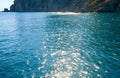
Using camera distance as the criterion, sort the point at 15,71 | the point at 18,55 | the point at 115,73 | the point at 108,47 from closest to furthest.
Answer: the point at 115,73
the point at 15,71
the point at 18,55
the point at 108,47

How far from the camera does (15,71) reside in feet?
109

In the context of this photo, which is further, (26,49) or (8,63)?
(26,49)

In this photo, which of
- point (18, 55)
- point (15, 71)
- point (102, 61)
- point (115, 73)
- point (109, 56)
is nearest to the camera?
point (115, 73)

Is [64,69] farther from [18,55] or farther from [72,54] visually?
[18,55]

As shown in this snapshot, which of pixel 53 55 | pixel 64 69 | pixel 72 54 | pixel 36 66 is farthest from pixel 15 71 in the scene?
pixel 72 54

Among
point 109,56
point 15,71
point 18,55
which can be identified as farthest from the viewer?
point 18,55

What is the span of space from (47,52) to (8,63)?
428 inches

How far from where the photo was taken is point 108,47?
1898 inches

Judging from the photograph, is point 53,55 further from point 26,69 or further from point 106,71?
point 106,71

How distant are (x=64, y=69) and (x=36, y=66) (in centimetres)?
586

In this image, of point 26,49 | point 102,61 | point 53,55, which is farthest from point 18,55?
point 102,61

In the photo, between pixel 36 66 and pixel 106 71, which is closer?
pixel 106 71

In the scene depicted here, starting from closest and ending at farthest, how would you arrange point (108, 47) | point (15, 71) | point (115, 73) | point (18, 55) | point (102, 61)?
point (115, 73) < point (15, 71) < point (102, 61) < point (18, 55) < point (108, 47)

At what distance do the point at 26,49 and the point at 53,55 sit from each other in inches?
389
